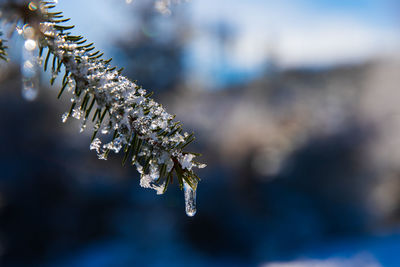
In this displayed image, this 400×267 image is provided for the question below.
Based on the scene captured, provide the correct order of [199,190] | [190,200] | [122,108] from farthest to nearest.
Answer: [199,190] → [190,200] → [122,108]

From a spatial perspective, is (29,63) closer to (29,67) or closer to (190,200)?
(29,67)

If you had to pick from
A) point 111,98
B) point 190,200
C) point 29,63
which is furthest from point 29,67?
point 190,200

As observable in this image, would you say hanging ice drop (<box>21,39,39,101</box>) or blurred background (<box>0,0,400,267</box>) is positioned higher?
blurred background (<box>0,0,400,267</box>)

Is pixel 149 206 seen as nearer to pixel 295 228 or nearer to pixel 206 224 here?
pixel 206 224

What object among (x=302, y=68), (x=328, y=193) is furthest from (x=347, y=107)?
(x=302, y=68)

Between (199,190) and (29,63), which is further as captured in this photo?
(199,190)

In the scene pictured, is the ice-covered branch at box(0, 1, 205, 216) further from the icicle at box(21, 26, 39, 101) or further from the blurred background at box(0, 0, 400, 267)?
the blurred background at box(0, 0, 400, 267)

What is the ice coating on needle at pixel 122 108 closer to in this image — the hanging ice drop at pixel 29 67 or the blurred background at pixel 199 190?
A: the hanging ice drop at pixel 29 67

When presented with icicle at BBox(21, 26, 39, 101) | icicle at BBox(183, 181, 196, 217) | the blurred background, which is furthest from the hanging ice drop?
the blurred background
